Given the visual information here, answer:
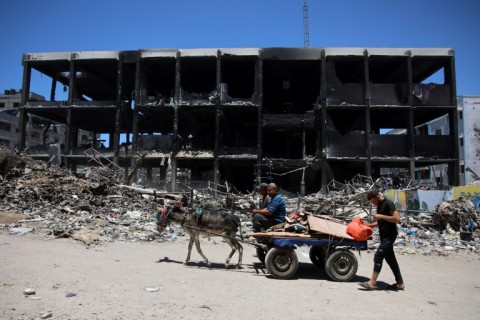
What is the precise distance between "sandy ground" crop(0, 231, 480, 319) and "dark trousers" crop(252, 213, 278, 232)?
847 mm

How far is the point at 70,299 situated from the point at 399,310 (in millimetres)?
4408

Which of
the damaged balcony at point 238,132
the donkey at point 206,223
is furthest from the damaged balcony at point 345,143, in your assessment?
the donkey at point 206,223

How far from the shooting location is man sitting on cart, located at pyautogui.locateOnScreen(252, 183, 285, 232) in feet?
23.1

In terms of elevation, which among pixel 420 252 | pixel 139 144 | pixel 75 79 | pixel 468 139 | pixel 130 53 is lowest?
pixel 420 252

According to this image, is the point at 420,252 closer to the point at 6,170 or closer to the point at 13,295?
the point at 13,295

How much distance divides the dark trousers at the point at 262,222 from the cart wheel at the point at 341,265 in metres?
1.27

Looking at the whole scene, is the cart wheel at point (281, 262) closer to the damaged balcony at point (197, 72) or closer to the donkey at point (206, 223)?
the donkey at point (206, 223)

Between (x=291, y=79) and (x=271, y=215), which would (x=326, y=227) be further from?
(x=291, y=79)

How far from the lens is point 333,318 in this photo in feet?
14.7

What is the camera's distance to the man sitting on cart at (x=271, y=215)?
23.1ft

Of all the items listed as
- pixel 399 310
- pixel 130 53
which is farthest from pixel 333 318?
pixel 130 53

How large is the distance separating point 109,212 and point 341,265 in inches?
405

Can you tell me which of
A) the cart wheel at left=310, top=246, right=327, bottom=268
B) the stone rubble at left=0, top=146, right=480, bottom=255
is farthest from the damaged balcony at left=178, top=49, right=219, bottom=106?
the cart wheel at left=310, top=246, right=327, bottom=268

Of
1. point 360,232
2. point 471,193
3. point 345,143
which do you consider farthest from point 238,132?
point 360,232
